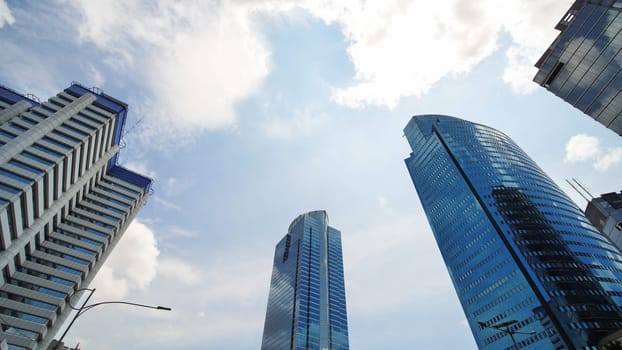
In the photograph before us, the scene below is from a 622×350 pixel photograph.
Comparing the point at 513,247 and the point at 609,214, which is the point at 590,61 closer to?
the point at 513,247

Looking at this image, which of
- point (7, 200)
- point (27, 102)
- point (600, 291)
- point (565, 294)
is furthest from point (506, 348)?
point (27, 102)

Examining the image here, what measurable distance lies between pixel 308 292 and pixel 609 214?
386 ft

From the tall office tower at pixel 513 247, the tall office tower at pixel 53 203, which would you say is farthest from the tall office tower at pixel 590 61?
the tall office tower at pixel 53 203

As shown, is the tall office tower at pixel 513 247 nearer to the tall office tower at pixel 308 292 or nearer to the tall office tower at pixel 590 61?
the tall office tower at pixel 308 292

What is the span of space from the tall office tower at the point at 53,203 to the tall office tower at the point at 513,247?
100m

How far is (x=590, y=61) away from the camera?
174ft

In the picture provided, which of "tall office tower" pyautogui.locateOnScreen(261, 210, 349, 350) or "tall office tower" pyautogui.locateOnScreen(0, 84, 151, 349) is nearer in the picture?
"tall office tower" pyautogui.locateOnScreen(0, 84, 151, 349)

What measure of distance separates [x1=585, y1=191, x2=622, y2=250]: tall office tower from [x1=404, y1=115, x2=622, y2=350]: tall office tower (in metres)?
3.95

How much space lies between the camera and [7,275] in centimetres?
5575

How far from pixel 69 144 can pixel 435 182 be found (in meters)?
139

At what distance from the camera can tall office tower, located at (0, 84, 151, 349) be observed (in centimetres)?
5453

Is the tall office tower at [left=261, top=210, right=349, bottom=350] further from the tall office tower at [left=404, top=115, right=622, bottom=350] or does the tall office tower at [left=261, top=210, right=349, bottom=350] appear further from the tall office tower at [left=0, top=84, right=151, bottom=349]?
the tall office tower at [left=0, top=84, right=151, bottom=349]

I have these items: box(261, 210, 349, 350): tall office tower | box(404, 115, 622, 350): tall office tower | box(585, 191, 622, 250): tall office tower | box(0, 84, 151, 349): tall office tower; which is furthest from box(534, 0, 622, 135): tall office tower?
box(261, 210, 349, 350): tall office tower

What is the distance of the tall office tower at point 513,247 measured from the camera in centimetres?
8894
